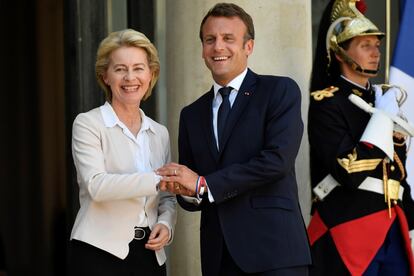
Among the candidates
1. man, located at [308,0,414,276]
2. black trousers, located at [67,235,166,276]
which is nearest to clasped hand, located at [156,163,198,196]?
black trousers, located at [67,235,166,276]

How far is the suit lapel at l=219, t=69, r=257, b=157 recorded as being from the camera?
3705 mm

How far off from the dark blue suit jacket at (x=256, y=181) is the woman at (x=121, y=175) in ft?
0.67

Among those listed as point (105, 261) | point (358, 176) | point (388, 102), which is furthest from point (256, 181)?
point (388, 102)

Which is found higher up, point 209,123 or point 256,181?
point 209,123

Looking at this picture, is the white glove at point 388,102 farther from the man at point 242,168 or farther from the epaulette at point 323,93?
the man at point 242,168

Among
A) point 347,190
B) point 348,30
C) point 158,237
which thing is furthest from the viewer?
point 348,30

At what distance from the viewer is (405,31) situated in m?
5.17

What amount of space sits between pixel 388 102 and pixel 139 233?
5.11 feet

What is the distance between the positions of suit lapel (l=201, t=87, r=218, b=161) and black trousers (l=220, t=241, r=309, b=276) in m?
0.38

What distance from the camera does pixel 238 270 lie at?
3619 millimetres

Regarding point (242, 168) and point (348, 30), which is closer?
point (242, 168)

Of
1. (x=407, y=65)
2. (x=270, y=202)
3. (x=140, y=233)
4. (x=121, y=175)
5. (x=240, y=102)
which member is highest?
(x=240, y=102)

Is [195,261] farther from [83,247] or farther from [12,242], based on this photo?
[12,242]

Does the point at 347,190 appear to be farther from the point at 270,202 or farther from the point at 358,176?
the point at 270,202
